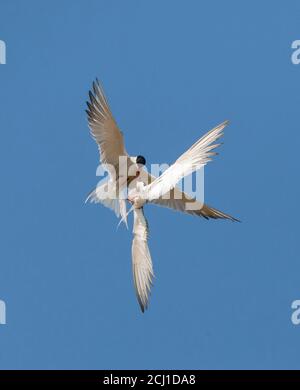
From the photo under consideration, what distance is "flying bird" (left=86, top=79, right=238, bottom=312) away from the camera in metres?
10.0

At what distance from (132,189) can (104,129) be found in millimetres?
795

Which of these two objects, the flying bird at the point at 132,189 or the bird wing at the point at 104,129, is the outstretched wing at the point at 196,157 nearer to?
the flying bird at the point at 132,189

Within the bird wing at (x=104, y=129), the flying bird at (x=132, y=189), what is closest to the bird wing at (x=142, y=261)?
the flying bird at (x=132, y=189)

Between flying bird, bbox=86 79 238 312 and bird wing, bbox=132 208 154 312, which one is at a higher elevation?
flying bird, bbox=86 79 238 312

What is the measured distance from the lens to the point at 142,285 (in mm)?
10000

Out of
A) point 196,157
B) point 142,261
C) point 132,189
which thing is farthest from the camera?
point 132,189

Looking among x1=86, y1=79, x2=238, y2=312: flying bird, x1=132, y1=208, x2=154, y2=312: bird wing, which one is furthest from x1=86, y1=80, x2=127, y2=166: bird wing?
x1=132, y1=208, x2=154, y2=312: bird wing

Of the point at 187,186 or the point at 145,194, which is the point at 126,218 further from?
the point at 187,186

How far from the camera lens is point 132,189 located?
1035 cm

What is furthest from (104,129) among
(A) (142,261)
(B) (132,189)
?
(A) (142,261)

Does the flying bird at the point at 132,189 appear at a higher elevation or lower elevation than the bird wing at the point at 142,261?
higher

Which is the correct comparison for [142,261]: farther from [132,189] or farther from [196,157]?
[196,157]

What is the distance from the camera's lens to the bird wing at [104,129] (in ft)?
32.9

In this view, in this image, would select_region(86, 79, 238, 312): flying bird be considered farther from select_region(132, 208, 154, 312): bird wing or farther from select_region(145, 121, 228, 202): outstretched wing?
select_region(145, 121, 228, 202): outstretched wing
